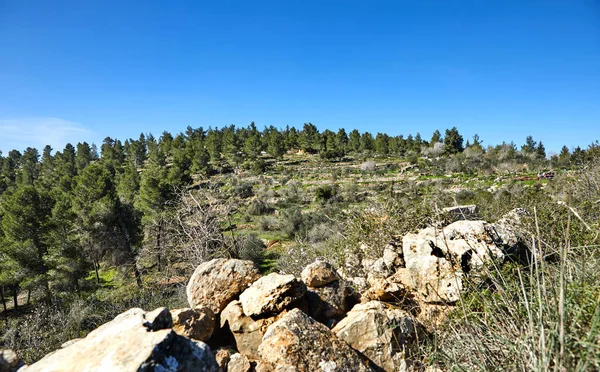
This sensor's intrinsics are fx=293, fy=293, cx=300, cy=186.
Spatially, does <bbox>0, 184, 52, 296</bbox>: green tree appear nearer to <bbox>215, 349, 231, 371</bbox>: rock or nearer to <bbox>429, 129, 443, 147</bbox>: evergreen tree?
<bbox>215, 349, 231, 371</bbox>: rock

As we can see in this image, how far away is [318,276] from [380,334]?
1177mm

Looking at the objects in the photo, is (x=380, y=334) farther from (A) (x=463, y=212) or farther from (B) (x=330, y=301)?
(A) (x=463, y=212)

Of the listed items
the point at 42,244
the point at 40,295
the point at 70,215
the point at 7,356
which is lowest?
the point at 40,295

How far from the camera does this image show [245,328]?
3465 millimetres

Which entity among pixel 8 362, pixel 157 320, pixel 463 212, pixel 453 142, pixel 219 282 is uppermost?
pixel 453 142

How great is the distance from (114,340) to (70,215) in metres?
27.6

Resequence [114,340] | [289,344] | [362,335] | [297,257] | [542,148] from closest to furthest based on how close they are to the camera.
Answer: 1. [114,340]
2. [289,344]
3. [362,335]
4. [297,257]
5. [542,148]

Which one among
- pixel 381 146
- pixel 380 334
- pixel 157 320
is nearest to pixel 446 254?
pixel 380 334

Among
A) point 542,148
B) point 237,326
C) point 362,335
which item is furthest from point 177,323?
point 542,148

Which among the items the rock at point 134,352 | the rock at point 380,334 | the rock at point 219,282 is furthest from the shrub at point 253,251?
the rock at point 134,352

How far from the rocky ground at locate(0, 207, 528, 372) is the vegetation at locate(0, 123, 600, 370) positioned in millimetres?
407

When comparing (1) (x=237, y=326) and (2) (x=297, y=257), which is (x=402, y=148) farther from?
(1) (x=237, y=326)

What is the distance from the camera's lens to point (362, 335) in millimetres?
3098

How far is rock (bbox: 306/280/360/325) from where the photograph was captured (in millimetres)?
3712
